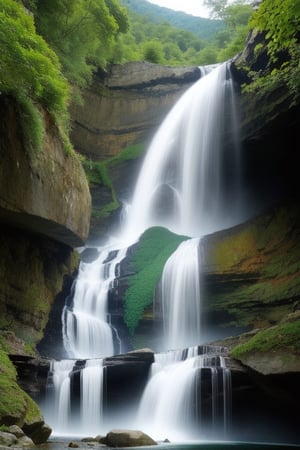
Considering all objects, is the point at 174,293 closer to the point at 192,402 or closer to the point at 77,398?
the point at 77,398

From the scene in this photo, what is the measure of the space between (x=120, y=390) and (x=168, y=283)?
23.9 feet

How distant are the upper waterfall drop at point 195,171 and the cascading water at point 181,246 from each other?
0.18ft

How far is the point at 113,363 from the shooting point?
13008 millimetres

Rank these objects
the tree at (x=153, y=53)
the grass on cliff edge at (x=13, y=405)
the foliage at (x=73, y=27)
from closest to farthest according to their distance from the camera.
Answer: the grass on cliff edge at (x=13, y=405), the foliage at (x=73, y=27), the tree at (x=153, y=53)

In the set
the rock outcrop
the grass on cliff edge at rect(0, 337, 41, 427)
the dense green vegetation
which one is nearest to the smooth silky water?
the grass on cliff edge at rect(0, 337, 41, 427)

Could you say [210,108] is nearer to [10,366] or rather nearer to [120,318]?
[120,318]

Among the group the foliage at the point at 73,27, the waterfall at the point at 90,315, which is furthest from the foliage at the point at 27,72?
the foliage at the point at 73,27

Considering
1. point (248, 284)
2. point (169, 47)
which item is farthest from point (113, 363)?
point (169, 47)

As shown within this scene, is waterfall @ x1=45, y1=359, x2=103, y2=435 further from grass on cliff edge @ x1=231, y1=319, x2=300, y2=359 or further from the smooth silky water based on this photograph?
grass on cliff edge @ x1=231, y1=319, x2=300, y2=359

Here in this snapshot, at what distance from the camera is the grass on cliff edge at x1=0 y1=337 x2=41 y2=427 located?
8066 millimetres

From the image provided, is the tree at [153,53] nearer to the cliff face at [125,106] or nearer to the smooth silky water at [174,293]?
the cliff face at [125,106]

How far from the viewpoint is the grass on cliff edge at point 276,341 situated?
10312 millimetres

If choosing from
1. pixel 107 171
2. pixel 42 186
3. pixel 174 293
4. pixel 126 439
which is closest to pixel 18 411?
pixel 126 439

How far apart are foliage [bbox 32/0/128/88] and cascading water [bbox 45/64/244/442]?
6651mm
